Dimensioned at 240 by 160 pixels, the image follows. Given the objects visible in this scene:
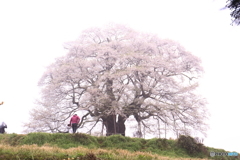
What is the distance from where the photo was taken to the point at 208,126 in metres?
26.7

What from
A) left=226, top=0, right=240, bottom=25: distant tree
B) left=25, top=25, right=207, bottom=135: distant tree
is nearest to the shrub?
left=25, top=25, right=207, bottom=135: distant tree

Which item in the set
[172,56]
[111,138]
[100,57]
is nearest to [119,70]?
[100,57]

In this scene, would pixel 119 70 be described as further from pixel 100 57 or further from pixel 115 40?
pixel 115 40

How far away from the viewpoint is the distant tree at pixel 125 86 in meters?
25.3

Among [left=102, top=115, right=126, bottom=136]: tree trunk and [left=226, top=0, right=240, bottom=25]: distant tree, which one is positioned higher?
[left=226, top=0, right=240, bottom=25]: distant tree

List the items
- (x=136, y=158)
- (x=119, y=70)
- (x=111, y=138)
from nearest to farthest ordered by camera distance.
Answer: (x=136, y=158) < (x=111, y=138) < (x=119, y=70)

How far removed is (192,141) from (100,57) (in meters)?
13.6

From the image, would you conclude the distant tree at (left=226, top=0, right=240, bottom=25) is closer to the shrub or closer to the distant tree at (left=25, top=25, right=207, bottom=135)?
the shrub

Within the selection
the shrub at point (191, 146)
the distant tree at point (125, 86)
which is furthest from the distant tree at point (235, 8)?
the distant tree at point (125, 86)

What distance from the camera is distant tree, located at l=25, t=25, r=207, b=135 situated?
25.3 m

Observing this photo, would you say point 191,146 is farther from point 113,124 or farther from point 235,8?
point 235,8

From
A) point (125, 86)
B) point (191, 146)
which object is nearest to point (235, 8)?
point (191, 146)

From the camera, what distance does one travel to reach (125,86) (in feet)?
82.4

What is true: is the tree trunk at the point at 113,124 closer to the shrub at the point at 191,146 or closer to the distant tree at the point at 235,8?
the shrub at the point at 191,146
